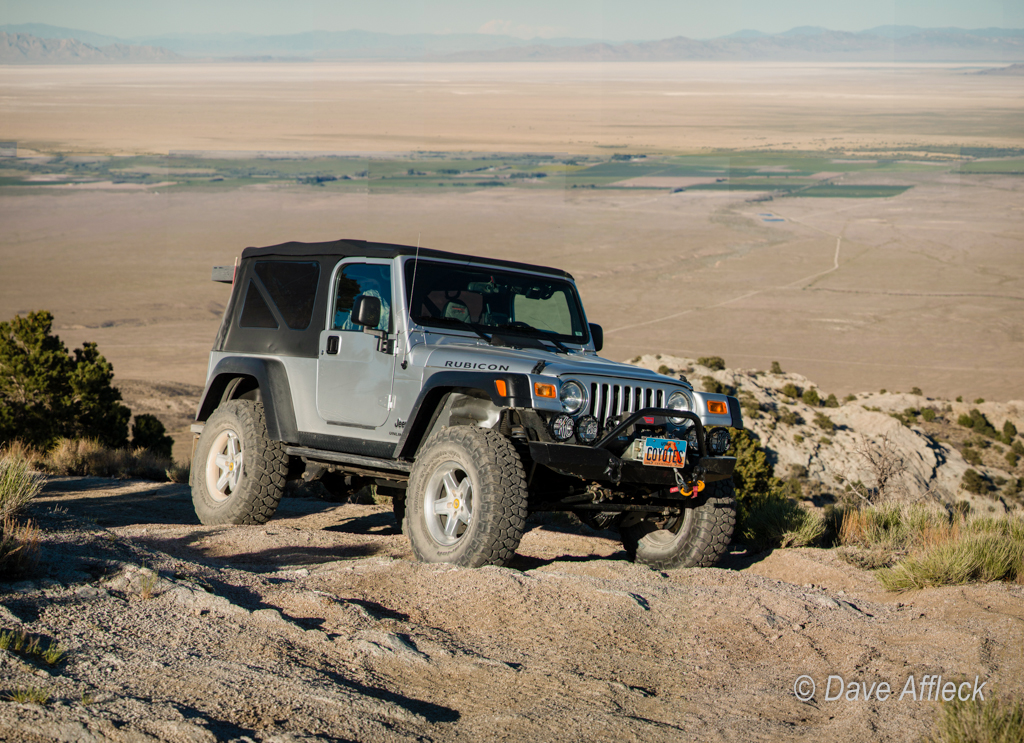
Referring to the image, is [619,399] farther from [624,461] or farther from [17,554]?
[17,554]

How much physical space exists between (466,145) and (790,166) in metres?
58.3

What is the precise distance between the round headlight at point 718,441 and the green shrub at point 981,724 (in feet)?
10.8

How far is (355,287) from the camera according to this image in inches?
323

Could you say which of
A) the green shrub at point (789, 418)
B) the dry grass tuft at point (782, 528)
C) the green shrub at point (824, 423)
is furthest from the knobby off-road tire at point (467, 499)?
the green shrub at point (824, 423)

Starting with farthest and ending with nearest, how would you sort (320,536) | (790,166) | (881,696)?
(790,166)
(320,536)
(881,696)

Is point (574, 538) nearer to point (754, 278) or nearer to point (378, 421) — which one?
point (378, 421)

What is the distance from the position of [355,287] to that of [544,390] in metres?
2.37

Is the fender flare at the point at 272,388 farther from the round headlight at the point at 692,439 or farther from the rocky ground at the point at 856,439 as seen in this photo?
the rocky ground at the point at 856,439

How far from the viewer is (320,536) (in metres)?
8.52

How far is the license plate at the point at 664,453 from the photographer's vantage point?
6.68 m

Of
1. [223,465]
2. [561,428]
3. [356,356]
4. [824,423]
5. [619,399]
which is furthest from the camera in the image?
[824,423]

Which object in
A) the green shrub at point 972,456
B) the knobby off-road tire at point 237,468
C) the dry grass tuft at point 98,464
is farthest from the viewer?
the green shrub at point 972,456

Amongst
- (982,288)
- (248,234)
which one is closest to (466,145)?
(248,234)

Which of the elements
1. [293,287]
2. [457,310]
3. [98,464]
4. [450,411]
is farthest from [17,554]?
[98,464]
